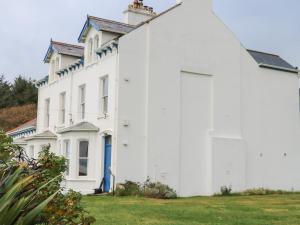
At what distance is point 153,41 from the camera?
24.3 m

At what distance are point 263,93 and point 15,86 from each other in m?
39.5

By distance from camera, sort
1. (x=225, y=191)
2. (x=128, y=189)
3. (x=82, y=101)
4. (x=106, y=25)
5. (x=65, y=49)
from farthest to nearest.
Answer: (x=65, y=49) → (x=82, y=101) → (x=106, y=25) → (x=225, y=191) → (x=128, y=189)

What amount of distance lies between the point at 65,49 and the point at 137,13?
17.2ft

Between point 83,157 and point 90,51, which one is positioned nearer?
point 83,157

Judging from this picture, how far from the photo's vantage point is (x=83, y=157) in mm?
25688

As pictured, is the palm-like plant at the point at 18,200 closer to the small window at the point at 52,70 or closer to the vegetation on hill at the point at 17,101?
the small window at the point at 52,70

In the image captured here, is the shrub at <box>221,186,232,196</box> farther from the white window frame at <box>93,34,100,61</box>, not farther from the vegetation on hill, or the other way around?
the vegetation on hill

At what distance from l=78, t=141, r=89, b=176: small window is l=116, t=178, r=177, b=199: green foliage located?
3.55 m

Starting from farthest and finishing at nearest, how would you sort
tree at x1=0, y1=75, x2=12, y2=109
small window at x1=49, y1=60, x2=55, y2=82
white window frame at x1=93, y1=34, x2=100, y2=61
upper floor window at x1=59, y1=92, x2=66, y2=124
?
tree at x1=0, y1=75, x2=12, y2=109 → small window at x1=49, y1=60, x2=55, y2=82 → upper floor window at x1=59, y1=92, x2=66, y2=124 → white window frame at x1=93, y1=34, x2=100, y2=61

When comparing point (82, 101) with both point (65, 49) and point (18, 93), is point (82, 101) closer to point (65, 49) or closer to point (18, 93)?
point (65, 49)

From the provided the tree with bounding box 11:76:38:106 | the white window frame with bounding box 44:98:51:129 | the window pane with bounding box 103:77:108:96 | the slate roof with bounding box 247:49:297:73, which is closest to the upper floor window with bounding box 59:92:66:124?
the white window frame with bounding box 44:98:51:129

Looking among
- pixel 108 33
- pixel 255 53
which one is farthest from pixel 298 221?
pixel 255 53

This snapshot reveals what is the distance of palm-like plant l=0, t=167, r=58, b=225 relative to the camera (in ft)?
16.3

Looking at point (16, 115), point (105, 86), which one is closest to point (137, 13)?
point (105, 86)
